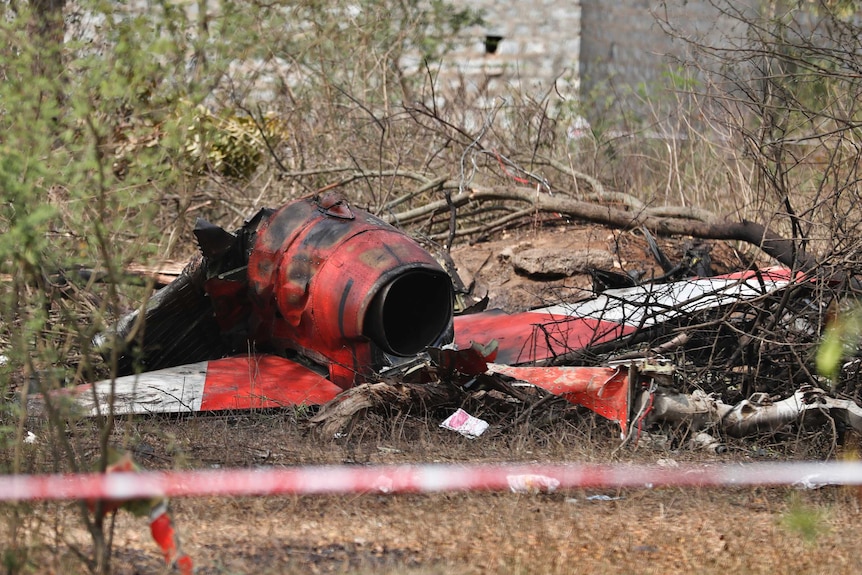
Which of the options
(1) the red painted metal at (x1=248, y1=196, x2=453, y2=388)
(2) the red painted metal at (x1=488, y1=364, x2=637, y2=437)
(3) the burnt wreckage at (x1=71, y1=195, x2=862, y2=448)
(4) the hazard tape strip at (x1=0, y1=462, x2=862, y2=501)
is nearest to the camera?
(4) the hazard tape strip at (x1=0, y1=462, x2=862, y2=501)

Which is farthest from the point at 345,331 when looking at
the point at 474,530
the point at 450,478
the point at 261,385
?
the point at 474,530

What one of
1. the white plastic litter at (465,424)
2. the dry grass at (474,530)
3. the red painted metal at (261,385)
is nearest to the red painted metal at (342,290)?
the red painted metal at (261,385)

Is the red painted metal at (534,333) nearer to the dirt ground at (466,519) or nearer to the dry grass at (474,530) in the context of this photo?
the dirt ground at (466,519)

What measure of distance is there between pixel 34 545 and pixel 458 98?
8846mm

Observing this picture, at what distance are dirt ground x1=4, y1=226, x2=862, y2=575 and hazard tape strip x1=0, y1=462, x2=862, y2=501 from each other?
0.22 feet

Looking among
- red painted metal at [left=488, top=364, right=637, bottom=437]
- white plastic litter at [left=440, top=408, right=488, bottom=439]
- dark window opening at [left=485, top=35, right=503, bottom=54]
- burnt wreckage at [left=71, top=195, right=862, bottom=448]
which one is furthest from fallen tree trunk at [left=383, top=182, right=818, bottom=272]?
dark window opening at [left=485, top=35, right=503, bottom=54]

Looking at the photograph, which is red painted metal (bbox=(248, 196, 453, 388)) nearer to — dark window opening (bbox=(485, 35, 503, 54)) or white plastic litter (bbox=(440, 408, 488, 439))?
white plastic litter (bbox=(440, 408, 488, 439))

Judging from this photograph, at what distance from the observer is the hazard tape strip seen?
3383 millimetres

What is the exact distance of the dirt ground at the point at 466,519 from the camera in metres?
2.78

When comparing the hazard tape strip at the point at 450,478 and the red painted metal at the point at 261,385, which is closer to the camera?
the hazard tape strip at the point at 450,478

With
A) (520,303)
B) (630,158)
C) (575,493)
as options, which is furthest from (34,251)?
(630,158)

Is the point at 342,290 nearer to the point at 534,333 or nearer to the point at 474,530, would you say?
the point at 534,333

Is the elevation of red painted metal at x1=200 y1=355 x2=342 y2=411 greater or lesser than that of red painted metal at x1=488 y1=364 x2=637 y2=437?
lesser

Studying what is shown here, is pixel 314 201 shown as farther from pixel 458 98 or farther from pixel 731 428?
pixel 458 98
